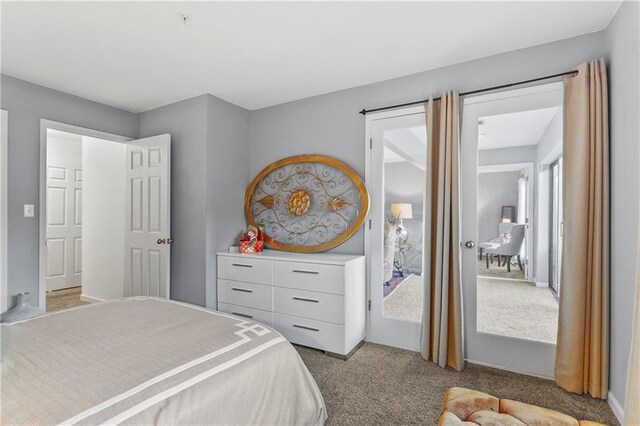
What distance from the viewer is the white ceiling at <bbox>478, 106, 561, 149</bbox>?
247 cm

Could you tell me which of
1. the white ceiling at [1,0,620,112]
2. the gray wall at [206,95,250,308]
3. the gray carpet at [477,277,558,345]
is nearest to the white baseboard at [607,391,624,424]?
the gray carpet at [477,277,558,345]

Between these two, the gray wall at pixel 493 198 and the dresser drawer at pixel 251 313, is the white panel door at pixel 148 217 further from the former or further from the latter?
the gray wall at pixel 493 198

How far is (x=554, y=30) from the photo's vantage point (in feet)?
7.34

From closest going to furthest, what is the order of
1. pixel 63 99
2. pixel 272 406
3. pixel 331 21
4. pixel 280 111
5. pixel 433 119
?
pixel 272 406 → pixel 331 21 → pixel 433 119 → pixel 63 99 → pixel 280 111

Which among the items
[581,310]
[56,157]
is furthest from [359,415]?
[56,157]

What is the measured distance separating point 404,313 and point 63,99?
12.7 feet

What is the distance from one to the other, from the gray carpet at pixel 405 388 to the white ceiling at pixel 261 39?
7.93 feet

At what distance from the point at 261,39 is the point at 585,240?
2567mm

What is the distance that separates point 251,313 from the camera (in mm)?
3188

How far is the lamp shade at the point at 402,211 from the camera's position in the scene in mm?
2979

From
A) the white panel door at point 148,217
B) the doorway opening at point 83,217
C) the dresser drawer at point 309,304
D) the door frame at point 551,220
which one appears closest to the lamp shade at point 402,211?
the dresser drawer at point 309,304

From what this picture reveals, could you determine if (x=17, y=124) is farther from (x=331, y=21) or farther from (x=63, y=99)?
(x=331, y=21)

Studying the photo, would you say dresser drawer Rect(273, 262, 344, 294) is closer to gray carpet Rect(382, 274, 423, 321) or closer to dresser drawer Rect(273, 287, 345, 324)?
dresser drawer Rect(273, 287, 345, 324)

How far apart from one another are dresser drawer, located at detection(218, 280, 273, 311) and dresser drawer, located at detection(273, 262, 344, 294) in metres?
0.17
